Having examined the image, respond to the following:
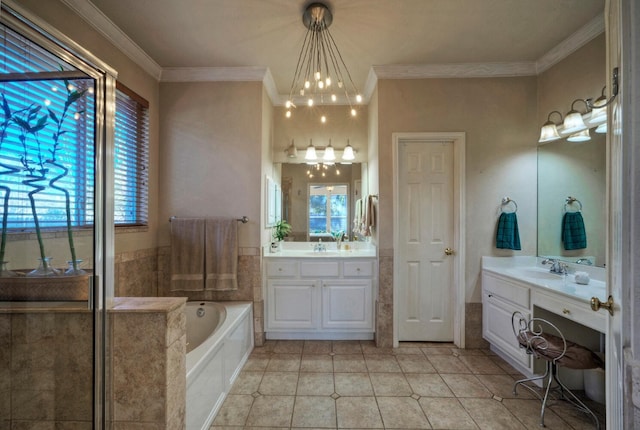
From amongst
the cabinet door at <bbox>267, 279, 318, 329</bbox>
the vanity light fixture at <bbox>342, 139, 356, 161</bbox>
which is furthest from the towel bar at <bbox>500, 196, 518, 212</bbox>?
the cabinet door at <bbox>267, 279, 318, 329</bbox>

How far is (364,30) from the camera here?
215 cm

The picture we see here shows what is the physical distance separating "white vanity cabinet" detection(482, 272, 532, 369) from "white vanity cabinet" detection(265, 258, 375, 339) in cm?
107

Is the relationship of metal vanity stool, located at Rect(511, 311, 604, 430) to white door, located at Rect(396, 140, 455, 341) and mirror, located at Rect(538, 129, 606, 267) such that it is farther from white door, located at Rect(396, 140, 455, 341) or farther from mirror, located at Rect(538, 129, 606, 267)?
white door, located at Rect(396, 140, 455, 341)

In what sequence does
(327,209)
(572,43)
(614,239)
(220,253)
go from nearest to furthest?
1. (614,239)
2. (572,43)
3. (220,253)
4. (327,209)

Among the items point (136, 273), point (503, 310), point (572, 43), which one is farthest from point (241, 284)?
point (572, 43)

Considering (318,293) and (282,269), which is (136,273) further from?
(318,293)

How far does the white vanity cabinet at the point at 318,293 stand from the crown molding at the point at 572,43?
8.14 ft

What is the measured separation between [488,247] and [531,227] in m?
0.45

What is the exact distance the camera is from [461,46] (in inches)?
93.8

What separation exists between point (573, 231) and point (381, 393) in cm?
209

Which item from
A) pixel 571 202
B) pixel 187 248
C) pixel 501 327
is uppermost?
pixel 571 202

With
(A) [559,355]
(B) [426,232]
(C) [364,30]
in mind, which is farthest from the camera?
(B) [426,232]

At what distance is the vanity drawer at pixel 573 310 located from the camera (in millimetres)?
1632

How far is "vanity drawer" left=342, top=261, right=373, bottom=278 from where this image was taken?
2803 millimetres
